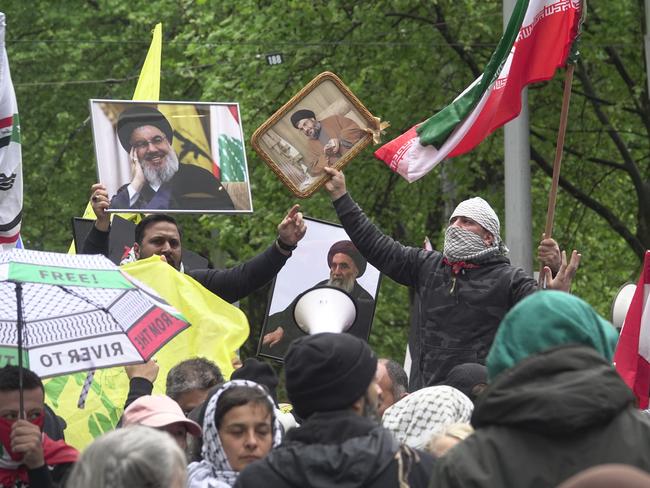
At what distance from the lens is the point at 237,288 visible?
26.1 feet

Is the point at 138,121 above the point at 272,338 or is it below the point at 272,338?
above

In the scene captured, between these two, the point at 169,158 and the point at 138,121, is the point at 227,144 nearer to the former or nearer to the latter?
the point at 169,158

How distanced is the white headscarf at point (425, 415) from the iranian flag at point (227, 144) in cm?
477

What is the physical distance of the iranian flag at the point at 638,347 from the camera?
7.44 m

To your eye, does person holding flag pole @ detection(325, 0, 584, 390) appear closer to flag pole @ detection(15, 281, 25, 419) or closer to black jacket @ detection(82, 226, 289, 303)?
black jacket @ detection(82, 226, 289, 303)

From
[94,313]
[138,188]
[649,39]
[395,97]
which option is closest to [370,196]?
[395,97]

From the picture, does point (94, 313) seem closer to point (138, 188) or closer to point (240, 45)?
point (138, 188)

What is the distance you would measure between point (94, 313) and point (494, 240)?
6.42 feet

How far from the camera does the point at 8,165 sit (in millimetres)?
7273

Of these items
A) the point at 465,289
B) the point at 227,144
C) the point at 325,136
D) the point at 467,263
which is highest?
the point at 325,136

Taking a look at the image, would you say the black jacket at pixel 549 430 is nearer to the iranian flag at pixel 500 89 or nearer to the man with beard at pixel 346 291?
the iranian flag at pixel 500 89

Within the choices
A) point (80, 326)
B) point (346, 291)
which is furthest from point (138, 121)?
point (80, 326)

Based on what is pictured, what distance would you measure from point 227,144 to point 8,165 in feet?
8.21

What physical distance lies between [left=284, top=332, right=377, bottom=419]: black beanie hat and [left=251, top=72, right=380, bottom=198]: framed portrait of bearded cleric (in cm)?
360
